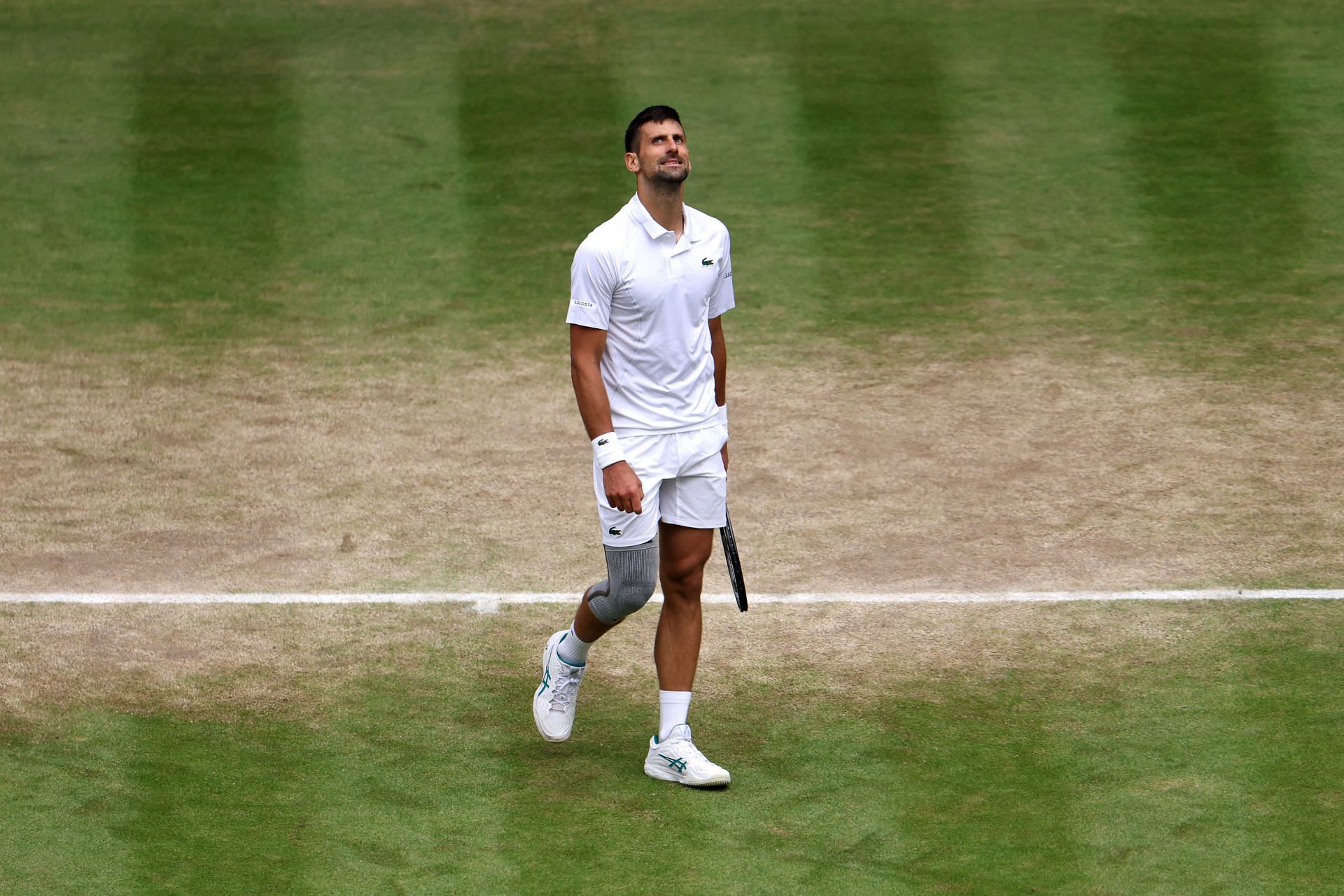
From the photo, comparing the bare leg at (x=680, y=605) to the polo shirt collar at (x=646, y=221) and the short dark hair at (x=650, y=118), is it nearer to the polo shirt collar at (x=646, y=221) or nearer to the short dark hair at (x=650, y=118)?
the polo shirt collar at (x=646, y=221)

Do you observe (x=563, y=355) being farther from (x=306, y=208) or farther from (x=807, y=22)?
(x=807, y=22)

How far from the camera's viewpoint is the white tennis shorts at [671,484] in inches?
260

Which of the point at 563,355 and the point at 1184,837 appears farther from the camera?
the point at 563,355

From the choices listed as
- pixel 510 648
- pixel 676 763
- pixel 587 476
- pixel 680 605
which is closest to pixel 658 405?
pixel 680 605

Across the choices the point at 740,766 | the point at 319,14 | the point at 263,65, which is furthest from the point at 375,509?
the point at 319,14

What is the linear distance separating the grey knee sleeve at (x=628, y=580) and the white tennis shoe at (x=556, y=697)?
0.30 metres

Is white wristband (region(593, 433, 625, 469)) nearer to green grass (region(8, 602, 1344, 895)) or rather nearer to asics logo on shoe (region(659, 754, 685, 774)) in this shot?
asics logo on shoe (region(659, 754, 685, 774))

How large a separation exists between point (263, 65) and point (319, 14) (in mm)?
1114

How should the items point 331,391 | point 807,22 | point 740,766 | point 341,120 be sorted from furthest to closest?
point 807,22 → point 341,120 → point 331,391 → point 740,766

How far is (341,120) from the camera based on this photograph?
14281mm

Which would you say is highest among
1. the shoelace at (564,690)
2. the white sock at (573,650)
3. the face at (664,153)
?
the face at (664,153)

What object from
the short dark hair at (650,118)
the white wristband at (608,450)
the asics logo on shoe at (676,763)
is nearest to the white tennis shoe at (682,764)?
the asics logo on shoe at (676,763)

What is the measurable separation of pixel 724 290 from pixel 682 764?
1.82 m

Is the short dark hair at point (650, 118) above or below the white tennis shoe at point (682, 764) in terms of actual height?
above
